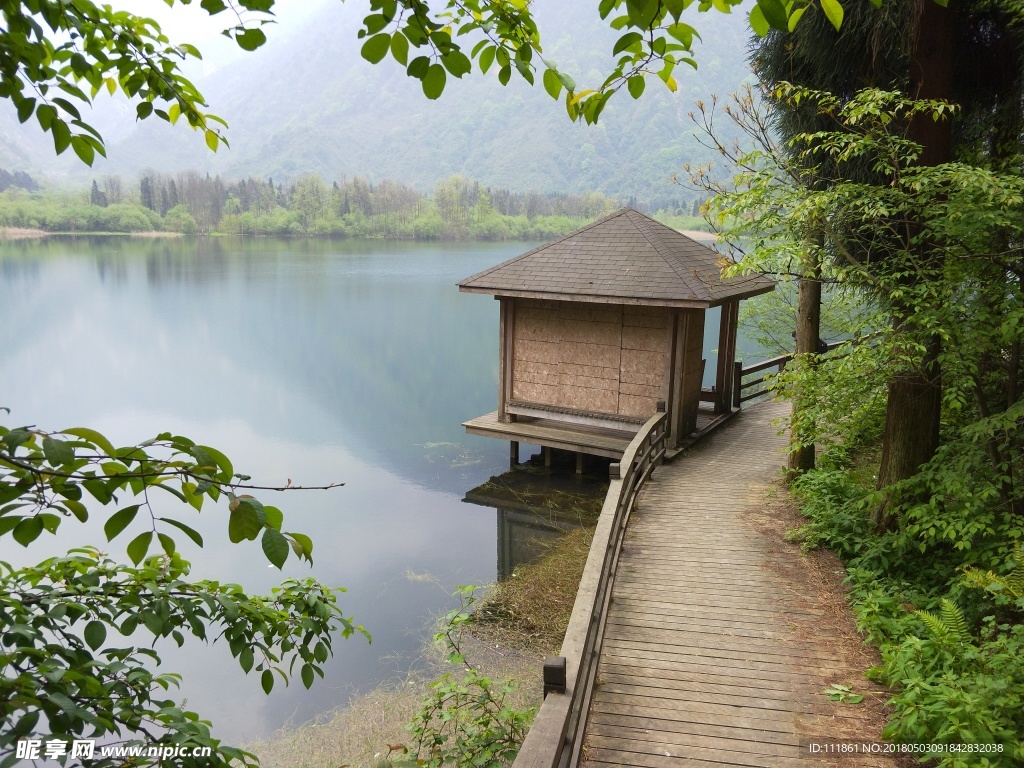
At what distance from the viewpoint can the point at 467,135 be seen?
157250 mm

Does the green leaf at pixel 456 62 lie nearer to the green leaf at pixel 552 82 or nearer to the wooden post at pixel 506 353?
the green leaf at pixel 552 82

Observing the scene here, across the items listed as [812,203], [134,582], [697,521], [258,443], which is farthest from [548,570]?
[258,443]

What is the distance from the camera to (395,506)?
53.1 feet

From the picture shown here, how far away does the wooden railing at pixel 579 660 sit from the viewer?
394cm

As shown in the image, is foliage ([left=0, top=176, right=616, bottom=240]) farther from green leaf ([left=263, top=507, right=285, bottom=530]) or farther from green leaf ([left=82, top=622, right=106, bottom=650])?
green leaf ([left=263, top=507, right=285, bottom=530])

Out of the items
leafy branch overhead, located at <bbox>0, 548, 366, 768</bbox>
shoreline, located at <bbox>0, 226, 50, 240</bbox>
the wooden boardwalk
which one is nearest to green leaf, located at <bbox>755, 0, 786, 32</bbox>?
leafy branch overhead, located at <bbox>0, 548, 366, 768</bbox>

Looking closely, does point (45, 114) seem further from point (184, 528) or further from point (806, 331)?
point (806, 331)

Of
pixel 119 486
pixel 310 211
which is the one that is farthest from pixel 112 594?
pixel 310 211

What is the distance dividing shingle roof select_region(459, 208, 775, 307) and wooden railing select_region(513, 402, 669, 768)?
14.3ft

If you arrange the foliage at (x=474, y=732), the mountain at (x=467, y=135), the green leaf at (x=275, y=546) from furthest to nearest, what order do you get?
the mountain at (x=467, y=135), the foliage at (x=474, y=732), the green leaf at (x=275, y=546)

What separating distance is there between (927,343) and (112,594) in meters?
6.71

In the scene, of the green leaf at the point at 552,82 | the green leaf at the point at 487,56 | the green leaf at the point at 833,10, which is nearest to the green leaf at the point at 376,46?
the green leaf at the point at 487,56

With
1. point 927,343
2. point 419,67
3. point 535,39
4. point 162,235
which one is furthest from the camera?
point 162,235

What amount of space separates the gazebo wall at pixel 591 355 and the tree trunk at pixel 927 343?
5.49 m
